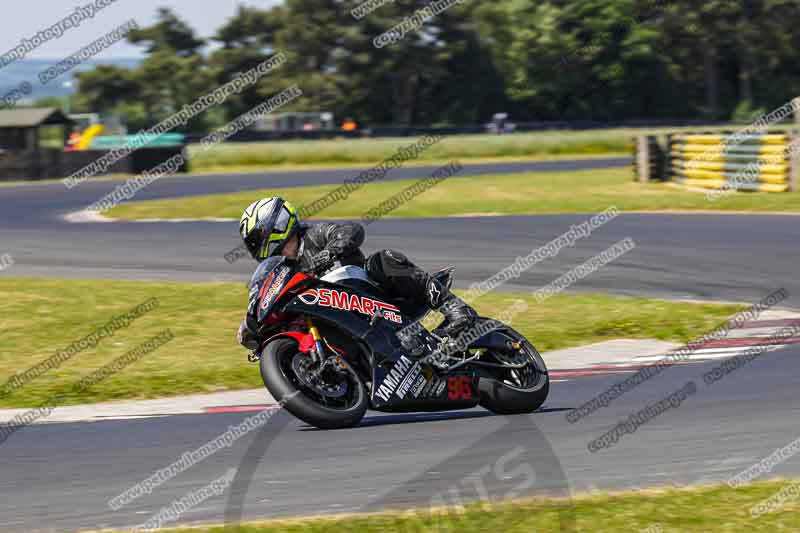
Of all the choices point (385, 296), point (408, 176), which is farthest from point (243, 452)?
point (408, 176)

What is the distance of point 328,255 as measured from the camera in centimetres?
840

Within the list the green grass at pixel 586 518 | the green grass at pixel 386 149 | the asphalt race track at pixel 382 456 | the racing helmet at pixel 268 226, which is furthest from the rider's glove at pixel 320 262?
the green grass at pixel 386 149

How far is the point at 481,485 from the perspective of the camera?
687cm

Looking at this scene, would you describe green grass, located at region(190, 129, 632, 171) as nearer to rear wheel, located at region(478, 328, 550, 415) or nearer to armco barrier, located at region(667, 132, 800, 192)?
armco barrier, located at region(667, 132, 800, 192)

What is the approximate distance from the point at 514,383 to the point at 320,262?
1678 mm

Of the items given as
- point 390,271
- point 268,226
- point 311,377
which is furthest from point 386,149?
point 311,377

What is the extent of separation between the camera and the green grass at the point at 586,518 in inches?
235

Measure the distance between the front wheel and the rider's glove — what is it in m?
0.51

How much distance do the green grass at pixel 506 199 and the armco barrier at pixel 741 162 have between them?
511 millimetres

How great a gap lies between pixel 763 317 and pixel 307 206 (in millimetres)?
18791

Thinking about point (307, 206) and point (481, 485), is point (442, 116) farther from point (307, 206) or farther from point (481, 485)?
point (481, 485)

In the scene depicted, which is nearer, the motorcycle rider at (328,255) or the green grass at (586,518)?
the green grass at (586,518)

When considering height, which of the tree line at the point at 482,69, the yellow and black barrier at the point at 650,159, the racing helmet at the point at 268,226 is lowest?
the tree line at the point at 482,69

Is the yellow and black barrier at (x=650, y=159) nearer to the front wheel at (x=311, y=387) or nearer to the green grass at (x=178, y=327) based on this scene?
the green grass at (x=178, y=327)
